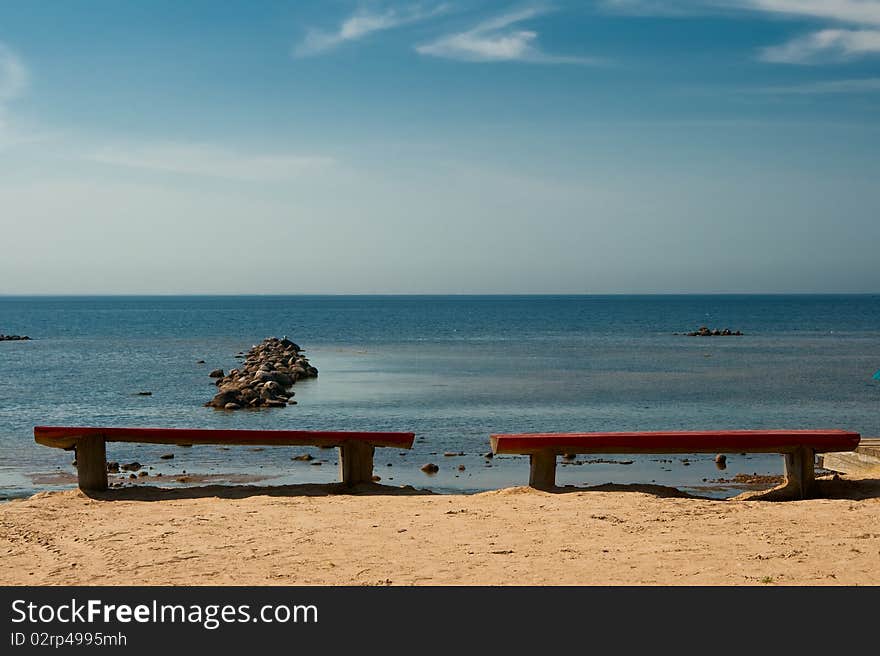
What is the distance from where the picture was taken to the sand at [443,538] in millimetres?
6590

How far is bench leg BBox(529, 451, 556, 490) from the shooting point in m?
9.84

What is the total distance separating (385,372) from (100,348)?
110ft

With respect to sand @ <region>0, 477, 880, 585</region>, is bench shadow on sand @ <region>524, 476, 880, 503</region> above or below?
below

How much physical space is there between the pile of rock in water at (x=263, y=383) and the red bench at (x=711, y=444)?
2323 centimetres

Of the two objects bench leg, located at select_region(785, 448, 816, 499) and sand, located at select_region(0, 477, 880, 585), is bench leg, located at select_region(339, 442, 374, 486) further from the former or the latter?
bench leg, located at select_region(785, 448, 816, 499)

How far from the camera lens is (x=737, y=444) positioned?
9445mm

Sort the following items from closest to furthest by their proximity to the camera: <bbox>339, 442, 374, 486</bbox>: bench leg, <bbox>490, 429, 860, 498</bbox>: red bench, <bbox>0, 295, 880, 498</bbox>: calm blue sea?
<bbox>490, 429, 860, 498</bbox>: red bench < <bbox>339, 442, 374, 486</bbox>: bench leg < <bbox>0, 295, 880, 498</bbox>: calm blue sea

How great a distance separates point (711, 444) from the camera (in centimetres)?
946

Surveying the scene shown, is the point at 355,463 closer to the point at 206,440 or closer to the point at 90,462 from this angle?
the point at 206,440

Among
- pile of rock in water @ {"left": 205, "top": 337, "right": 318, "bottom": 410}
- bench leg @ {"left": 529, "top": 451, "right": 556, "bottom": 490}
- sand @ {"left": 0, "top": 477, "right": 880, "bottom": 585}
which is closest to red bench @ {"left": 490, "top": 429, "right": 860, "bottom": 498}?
bench leg @ {"left": 529, "top": 451, "right": 556, "bottom": 490}

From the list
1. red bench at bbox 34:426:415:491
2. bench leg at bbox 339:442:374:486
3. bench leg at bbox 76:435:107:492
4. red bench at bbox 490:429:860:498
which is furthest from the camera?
bench leg at bbox 339:442:374:486

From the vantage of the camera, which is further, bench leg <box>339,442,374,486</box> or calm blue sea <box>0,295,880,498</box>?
calm blue sea <box>0,295,880,498</box>
